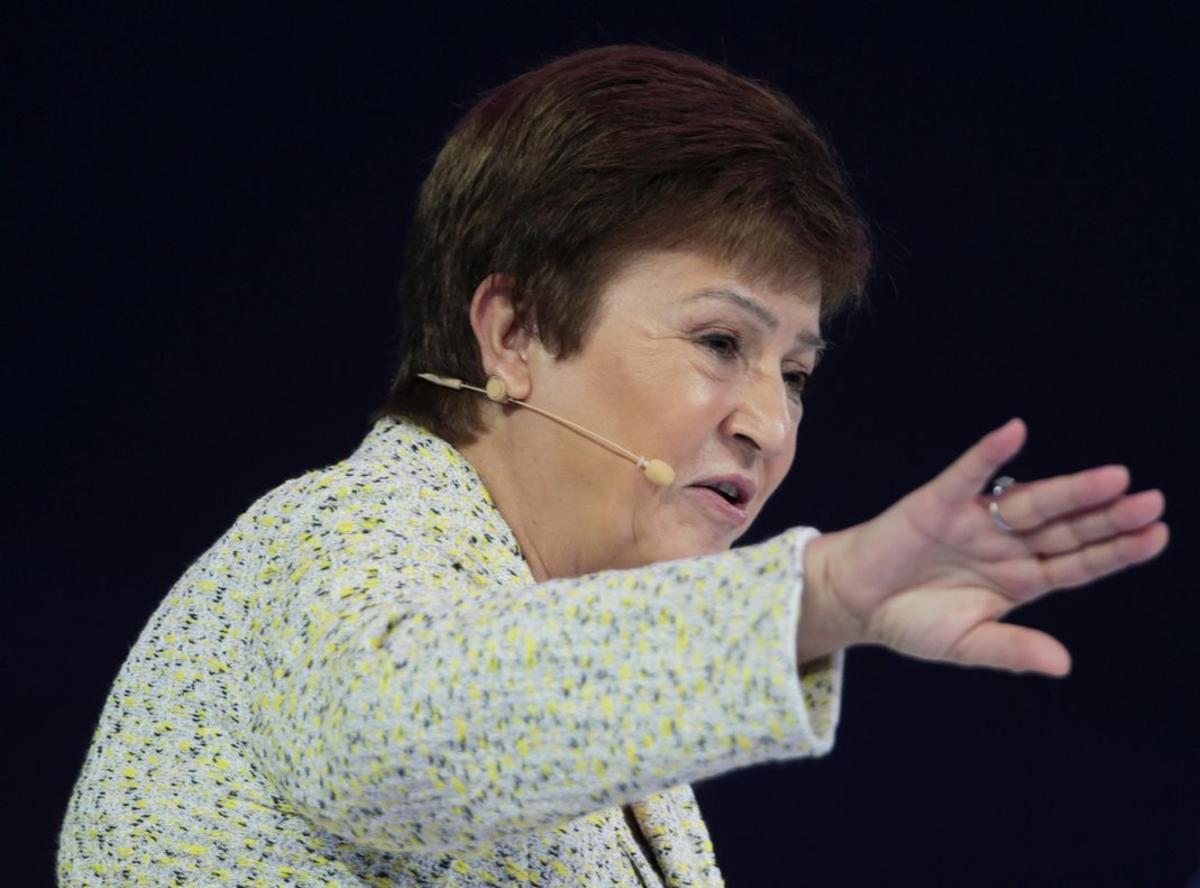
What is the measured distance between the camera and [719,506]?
156cm

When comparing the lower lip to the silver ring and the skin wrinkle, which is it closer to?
the skin wrinkle

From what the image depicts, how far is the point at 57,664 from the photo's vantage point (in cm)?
260

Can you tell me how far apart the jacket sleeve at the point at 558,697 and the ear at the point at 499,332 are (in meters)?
0.52

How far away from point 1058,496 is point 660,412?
614 mm

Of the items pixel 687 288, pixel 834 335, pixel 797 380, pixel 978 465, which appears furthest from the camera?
pixel 834 335

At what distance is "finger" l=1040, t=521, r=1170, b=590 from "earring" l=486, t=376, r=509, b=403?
671mm

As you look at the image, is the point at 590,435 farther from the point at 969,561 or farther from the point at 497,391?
the point at 969,561

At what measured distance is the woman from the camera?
3.22 ft

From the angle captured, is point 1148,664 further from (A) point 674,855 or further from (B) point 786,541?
(B) point 786,541

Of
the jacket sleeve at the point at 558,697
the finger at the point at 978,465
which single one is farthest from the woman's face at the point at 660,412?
the finger at the point at 978,465

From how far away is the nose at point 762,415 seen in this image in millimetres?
1532

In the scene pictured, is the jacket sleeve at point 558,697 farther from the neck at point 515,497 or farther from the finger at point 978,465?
the neck at point 515,497

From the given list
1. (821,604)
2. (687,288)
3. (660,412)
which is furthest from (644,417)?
(821,604)

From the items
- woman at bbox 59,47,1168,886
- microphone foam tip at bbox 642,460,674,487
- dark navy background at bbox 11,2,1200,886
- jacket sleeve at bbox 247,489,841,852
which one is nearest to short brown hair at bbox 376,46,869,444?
woman at bbox 59,47,1168,886
